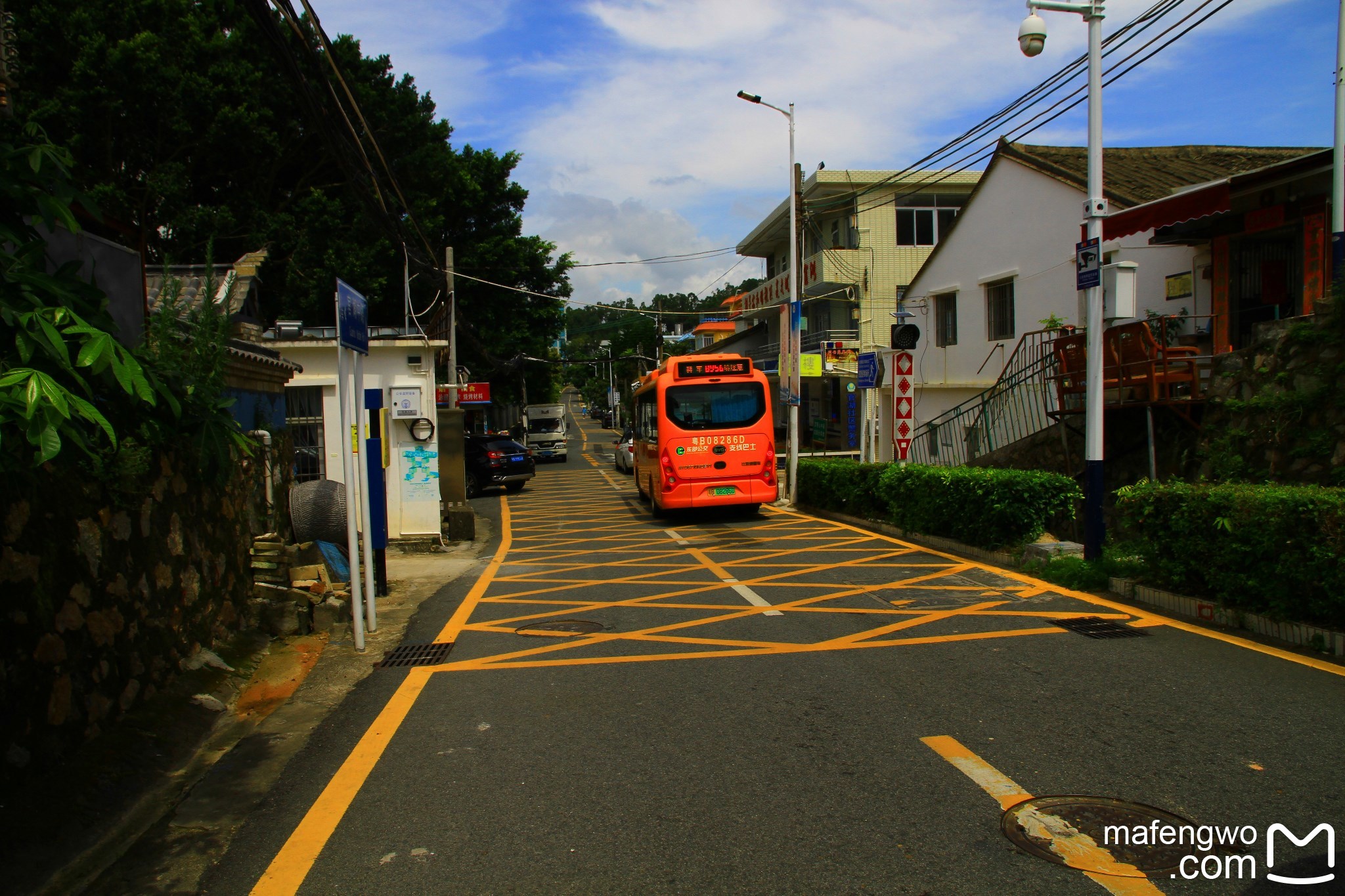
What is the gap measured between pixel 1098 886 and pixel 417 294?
3030cm

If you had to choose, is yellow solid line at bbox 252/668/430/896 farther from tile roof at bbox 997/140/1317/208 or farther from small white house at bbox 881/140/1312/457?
tile roof at bbox 997/140/1317/208

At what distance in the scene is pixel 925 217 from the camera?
31172 mm

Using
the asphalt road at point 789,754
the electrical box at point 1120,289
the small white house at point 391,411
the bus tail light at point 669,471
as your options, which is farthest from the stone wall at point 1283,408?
the small white house at point 391,411

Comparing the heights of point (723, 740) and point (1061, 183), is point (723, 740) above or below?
below

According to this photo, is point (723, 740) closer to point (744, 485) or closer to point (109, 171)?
point (744, 485)

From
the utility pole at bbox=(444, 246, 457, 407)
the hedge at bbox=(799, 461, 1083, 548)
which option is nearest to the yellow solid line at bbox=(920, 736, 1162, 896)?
the hedge at bbox=(799, 461, 1083, 548)

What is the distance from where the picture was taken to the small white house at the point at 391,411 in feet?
50.5

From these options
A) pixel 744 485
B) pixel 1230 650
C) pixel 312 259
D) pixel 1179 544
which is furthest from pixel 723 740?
pixel 312 259

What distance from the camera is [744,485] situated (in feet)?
56.0

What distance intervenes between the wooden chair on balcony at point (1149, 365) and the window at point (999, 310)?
25.2 ft

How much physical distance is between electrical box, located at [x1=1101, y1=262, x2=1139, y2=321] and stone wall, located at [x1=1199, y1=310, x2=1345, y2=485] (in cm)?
282

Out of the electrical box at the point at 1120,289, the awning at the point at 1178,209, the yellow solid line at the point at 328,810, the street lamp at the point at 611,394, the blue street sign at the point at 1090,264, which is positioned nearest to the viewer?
the yellow solid line at the point at 328,810

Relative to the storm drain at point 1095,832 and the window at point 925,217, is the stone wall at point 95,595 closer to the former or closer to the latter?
the storm drain at point 1095,832

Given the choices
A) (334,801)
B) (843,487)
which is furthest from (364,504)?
(843,487)
